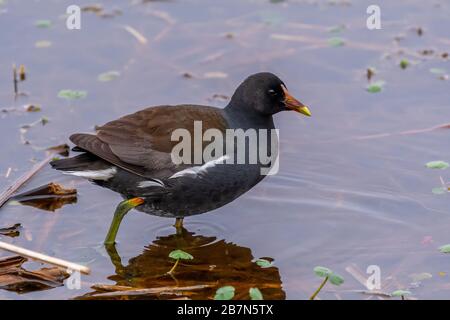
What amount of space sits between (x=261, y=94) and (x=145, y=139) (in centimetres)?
82

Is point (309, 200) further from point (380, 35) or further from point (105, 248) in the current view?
point (380, 35)

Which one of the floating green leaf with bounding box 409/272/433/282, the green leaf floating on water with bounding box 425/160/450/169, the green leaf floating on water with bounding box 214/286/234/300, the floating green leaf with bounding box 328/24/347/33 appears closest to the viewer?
the green leaf floating on water with bounding box 214/286/234/300

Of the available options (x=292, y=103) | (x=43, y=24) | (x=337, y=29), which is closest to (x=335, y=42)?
(x=337, y=29)

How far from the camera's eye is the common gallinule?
5.47 m

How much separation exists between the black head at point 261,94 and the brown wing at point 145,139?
0.91 ft

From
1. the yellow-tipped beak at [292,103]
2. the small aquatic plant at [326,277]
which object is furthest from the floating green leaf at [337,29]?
the small aquatic plant at [326,277]

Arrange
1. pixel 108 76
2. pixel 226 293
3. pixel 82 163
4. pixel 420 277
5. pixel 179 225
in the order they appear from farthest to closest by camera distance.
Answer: pixel 108 76
pixel 179 225
pixel 82 163
pixel 420 277
pixel 226 293

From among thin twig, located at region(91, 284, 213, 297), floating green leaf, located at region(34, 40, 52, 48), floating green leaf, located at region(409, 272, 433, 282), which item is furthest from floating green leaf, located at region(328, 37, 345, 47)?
thin twig, located at region(91, 284, 213, 297)

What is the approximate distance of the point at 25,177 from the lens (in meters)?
6.28

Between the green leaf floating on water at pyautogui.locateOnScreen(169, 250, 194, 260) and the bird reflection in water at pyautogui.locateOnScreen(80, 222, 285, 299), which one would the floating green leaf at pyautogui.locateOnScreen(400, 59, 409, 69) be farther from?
the green leaf floating on water at pyautogui.locateOnScreen(169, 250, 194, 260)

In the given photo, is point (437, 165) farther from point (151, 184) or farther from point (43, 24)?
point (43, 24)

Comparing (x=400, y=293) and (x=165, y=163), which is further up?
(x=165, y=163)

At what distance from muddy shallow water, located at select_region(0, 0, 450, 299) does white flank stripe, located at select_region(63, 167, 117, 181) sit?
0.45 metres

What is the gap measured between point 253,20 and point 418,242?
388 cm
